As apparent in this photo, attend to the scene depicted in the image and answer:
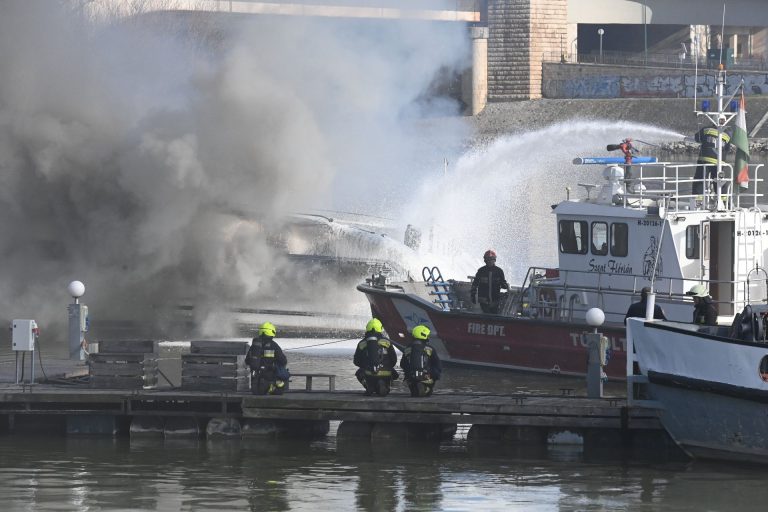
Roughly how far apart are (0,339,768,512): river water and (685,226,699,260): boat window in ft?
18.8

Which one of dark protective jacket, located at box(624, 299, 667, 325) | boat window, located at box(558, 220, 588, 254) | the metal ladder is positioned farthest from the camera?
the metal ladder

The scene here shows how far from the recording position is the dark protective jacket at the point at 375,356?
21141 millimetres

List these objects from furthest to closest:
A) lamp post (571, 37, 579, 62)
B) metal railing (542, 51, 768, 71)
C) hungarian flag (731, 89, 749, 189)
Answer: lamp post (571, 37, 579, 62)
metal railing (542, 51, 768, 71)
hungarian flag (731, 89, 749, 189)

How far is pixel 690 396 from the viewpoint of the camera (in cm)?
1978

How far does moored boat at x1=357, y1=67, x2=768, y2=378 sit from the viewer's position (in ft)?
83.8

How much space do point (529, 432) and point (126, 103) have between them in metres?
19.5

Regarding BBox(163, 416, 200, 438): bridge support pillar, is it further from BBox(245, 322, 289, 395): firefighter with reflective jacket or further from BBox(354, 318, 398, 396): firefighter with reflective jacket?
BBox(354, 318, 398, 396): firefighter with reflective jacket

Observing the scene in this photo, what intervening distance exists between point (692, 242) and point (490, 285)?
3924mm

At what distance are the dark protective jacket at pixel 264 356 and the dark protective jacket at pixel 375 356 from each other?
1067 mm

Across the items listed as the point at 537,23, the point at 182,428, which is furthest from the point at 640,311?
the point at 537,23

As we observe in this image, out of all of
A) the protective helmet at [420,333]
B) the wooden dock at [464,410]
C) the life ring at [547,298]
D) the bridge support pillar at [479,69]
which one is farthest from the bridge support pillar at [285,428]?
the bridge support pillar at [479,69]

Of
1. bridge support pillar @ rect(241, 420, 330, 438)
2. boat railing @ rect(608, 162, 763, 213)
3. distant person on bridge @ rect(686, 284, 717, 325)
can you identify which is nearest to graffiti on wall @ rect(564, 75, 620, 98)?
boat railing @ rect(608, 162, 763, 213)

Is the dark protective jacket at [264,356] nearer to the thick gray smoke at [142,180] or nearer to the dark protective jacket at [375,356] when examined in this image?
the dark protective jacket at [375,356]

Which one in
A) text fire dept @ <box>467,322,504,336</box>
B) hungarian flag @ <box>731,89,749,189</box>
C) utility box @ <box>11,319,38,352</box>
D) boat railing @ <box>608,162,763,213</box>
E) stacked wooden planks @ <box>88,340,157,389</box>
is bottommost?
stacked wooden planks @ <box>88,340,157,389</box>
